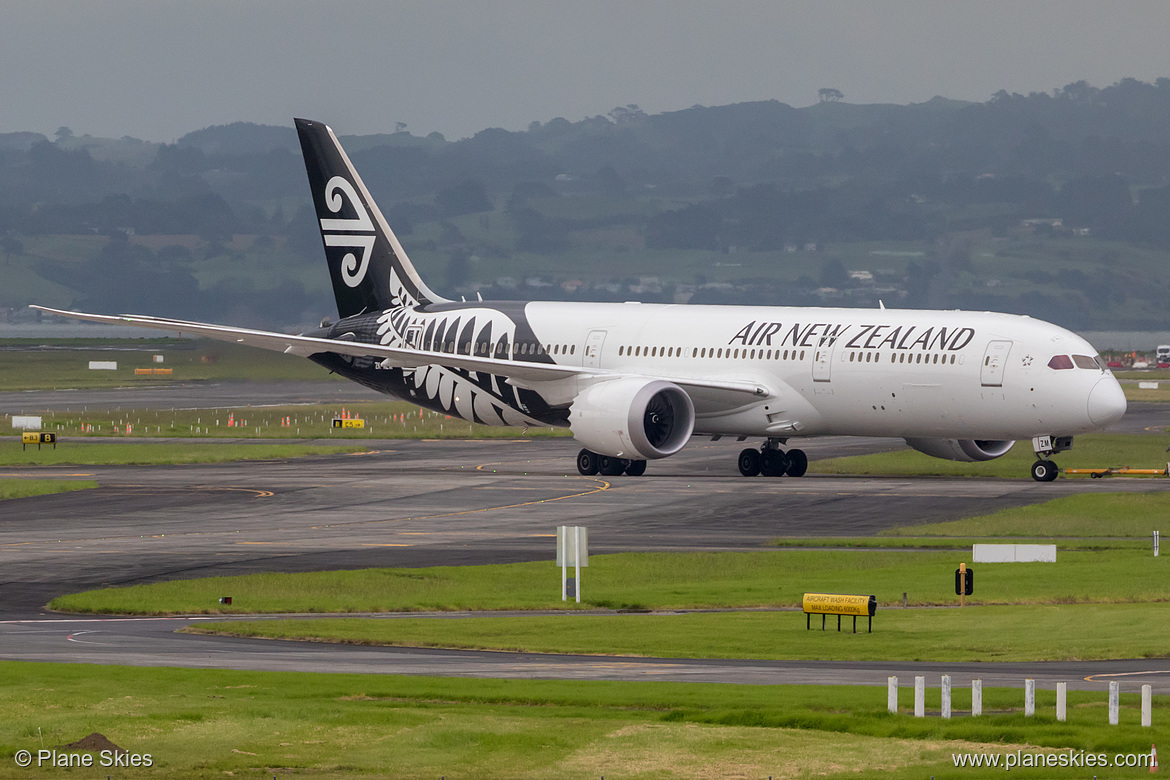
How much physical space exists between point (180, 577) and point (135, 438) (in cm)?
4770

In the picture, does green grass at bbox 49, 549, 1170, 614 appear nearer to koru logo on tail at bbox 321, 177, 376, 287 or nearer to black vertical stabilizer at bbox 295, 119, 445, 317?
black vertical stabilizer at bbox 295, 119, 445, 317

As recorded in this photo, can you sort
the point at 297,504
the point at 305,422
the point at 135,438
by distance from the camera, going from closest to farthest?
the point at 297,504 → the point at 135,438 → the point at 305,422

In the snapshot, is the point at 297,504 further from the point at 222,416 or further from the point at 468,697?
the point at 222,416

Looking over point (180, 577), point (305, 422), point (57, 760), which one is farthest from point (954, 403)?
point (305, 422)

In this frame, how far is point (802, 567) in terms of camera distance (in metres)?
43.4

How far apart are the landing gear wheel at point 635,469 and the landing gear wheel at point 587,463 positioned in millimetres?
1295

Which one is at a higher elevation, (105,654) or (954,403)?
(954,403)

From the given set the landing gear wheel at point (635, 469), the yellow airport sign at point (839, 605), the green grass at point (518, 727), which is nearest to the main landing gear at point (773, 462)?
the landing gear wheel at point (635, 469)

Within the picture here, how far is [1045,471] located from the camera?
6150 cm

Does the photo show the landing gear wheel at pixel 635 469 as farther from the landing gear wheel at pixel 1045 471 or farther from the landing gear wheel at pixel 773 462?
the landing gear wheel at pixel 1045 471

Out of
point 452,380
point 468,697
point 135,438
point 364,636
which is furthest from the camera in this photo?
point 135,438

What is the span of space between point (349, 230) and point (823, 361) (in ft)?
73.5

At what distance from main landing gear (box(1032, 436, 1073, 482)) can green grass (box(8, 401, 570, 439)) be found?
30.6m

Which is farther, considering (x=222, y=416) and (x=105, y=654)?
(x=222, y=416)
